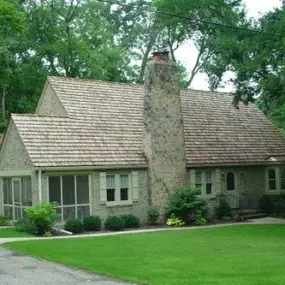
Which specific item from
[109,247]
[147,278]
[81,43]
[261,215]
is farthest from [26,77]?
[147,278]

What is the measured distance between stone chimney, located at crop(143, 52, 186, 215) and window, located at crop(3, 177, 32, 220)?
568 centimetres

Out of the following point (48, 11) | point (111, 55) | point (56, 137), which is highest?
point (48, 11)

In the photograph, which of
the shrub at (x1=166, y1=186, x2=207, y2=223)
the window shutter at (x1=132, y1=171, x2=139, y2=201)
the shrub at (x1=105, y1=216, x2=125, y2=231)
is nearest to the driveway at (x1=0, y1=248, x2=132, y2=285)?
the shrub at (x1=105, y1=216, x2=125, y2=231)

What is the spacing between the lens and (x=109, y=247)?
1784cm

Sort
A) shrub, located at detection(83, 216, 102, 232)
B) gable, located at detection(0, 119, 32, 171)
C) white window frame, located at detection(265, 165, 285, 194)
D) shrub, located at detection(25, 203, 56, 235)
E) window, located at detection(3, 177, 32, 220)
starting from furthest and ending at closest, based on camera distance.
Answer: white window frame, located at detection(265, 165, 285, 194), window, located at detection(3, 177, 32, 220), gable, located at detection(0, 119, 32, 171), shrub, located at detection(83, 216, 102, 232), shrub, located at detection(25, 203, 56, 235)

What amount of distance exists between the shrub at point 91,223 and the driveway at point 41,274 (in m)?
8.84

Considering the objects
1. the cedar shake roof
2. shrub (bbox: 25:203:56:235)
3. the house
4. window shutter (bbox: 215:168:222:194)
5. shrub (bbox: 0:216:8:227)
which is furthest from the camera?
window shutter (bbox: 215:168:222:194)

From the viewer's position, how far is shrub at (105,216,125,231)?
2461 cm

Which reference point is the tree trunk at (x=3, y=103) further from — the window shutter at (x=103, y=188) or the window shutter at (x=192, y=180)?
the window shutter at (x=103, y=188)

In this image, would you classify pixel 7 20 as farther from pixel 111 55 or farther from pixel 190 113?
pixel 111 55

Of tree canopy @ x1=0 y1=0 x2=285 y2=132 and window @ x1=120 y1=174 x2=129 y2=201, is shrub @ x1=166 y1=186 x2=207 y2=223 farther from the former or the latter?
tree canopy @ x1=0 y1=0 x2=285 y2=132

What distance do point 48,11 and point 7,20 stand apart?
65.8 feet

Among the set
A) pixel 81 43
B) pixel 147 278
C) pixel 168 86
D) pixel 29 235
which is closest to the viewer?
pixel 147 278

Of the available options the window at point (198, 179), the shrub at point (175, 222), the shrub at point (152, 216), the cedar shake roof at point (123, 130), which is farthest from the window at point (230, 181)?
the shrub at point (152, 216)
